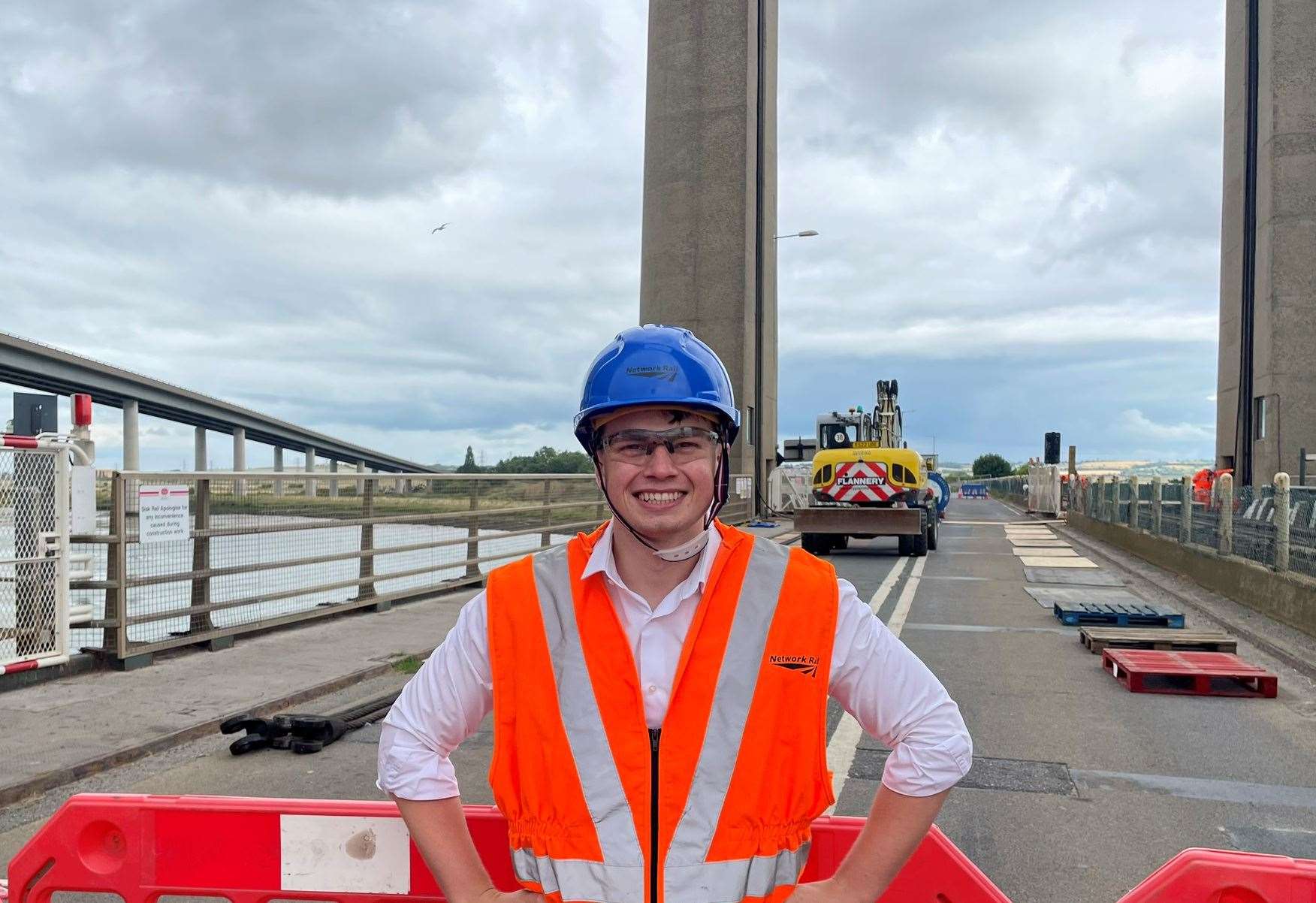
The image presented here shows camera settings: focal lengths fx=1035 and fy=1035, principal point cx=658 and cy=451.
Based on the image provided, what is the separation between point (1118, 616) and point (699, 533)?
407 inches

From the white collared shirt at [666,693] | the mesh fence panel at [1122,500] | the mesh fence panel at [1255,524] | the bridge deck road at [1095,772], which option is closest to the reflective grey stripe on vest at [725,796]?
the white collared shirt at [666,693]

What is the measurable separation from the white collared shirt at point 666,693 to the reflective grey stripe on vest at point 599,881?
27cm

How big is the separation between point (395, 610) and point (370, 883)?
952 centimetres

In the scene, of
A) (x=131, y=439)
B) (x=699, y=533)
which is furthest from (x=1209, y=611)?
(x=131, y=439)

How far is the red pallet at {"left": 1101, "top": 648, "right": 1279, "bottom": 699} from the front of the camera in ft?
25.9

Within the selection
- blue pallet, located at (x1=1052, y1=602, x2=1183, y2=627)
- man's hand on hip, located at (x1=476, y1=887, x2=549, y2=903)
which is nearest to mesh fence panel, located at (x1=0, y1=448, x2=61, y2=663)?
man's hand on hip, located at (x1=476, y1=887, x2=549, y2=903)

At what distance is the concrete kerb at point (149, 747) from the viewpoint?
523cm

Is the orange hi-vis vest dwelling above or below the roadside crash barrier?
above

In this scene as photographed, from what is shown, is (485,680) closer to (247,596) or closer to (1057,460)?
(247,596)

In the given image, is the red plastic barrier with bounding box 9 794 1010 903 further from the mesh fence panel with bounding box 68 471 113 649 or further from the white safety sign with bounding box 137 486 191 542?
the white safety sign with bounding box 137 486 191 542

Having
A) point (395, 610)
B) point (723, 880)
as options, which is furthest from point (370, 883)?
point (395, 610)

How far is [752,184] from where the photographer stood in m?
40.4

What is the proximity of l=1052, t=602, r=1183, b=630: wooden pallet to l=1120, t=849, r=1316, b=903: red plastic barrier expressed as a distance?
32.0ft

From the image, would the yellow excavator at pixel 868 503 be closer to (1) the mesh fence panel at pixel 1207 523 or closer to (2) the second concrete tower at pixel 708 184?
(1) the mesh fence panel at pixel 1207 523
